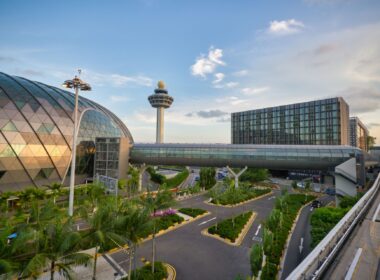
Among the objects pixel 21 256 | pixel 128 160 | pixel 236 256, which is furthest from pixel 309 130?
pixel 21 256

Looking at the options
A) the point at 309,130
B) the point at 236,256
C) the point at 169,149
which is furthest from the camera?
the point at 309,130

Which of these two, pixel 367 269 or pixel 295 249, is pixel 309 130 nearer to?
pixel 295 249

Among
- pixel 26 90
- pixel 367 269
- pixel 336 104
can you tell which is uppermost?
pixel 336 104

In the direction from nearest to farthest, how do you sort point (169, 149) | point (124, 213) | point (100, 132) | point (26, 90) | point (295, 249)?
point (124, 213) → point (295, 249) → point (26, 90) → point (100, 132) → point (169, 149)

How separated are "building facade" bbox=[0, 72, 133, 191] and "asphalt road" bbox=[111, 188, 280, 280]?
18.1 metres

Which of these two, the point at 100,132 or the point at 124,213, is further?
the point at 100,132

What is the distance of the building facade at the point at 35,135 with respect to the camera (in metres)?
29.7

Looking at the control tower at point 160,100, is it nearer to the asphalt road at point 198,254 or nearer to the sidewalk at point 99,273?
the asphalt road at point 198,254

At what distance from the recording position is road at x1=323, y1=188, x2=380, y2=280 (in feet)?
31.2

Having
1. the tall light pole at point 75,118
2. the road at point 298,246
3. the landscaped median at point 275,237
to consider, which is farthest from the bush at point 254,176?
the tall light pole at point 75,118

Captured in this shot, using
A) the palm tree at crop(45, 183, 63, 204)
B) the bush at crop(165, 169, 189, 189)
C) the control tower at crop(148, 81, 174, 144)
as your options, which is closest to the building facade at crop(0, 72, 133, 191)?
the palm tree at crop(45, 183, 63, 204)

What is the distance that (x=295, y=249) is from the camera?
822 inches

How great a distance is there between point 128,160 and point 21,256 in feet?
128

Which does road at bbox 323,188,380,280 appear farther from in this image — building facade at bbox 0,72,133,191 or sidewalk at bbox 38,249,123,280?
building facade at bbox 0,72,133,191
